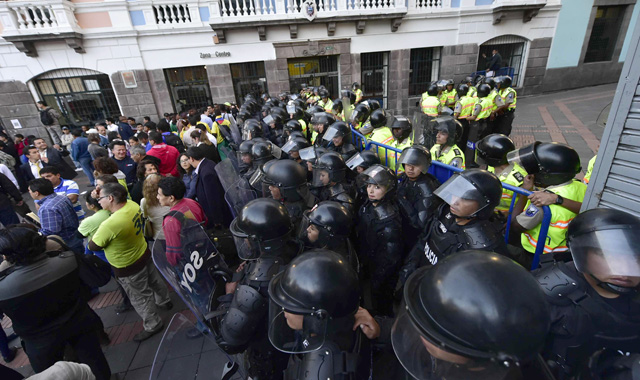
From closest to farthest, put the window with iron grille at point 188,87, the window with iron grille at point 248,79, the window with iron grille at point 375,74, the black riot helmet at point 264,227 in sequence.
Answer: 1. the black riot helmet at point 264,227
2. the window with iron grille at point 188,87
3. the window with iron grille at point 248,79
4. the window with iron grille at point 375,74

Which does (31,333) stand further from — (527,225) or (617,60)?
(617,60)

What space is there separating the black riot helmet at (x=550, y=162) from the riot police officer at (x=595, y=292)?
90cm

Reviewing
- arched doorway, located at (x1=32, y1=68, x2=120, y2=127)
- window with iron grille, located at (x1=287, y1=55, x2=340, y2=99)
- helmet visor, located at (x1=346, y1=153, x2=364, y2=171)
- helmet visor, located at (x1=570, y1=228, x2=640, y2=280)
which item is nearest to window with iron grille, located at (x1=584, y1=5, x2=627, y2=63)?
window with iron grille, located at (x1=287, y1=55, x2=340, y2=99)

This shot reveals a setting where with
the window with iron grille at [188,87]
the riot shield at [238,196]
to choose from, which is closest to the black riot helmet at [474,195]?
the riot shield at [238,196]

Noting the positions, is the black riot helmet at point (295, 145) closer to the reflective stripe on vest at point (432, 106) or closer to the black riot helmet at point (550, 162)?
the black riot helmet at point (550, 162)

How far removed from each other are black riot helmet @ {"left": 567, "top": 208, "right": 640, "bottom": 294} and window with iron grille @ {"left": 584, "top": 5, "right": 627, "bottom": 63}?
20.1 m

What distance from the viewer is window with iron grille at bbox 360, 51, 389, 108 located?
14523 millimetres

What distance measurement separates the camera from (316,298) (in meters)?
1.35

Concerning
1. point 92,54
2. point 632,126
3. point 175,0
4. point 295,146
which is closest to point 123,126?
point 92,54

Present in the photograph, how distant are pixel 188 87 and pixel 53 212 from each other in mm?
11934

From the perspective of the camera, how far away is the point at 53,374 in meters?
1.28

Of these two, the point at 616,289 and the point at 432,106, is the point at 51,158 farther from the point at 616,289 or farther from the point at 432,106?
the point at 432,106

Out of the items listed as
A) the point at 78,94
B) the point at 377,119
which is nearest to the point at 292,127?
the point at 377,119

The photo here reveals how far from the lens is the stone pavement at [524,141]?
118 inches
